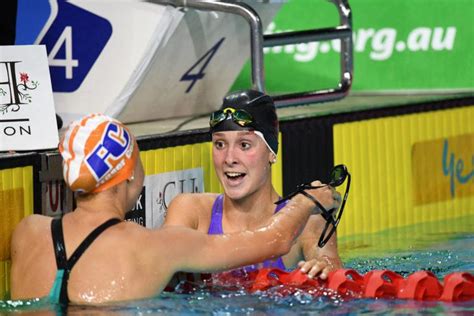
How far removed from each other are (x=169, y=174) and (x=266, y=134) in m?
0.94

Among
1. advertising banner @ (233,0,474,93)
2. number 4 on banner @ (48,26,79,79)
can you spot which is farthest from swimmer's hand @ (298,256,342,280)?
advertising banner @ (233,0,474,93)

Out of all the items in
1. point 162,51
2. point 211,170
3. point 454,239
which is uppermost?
point 162,51

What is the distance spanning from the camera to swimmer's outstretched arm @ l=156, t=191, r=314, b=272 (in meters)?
4.95

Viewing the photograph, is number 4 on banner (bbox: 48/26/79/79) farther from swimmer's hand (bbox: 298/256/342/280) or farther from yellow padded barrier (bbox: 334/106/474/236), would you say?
swimmer's hand (bbox: 298/256/342/280)

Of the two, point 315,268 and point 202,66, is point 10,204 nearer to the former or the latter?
point 315,268

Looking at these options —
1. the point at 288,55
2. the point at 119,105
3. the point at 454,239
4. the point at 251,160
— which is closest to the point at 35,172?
the point at 251,160

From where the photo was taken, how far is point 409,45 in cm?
970

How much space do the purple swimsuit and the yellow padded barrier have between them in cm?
181

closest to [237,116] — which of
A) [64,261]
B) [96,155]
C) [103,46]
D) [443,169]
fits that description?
[96,155]

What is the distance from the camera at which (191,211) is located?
585 centimetres

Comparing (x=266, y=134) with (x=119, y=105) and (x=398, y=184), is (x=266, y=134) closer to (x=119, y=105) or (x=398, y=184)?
(x=119, y=105)

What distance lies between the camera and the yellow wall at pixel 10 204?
18.4 feet

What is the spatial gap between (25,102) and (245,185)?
42.3 inches

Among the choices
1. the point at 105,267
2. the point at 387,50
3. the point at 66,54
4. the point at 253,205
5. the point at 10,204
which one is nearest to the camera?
the point at 105,267
